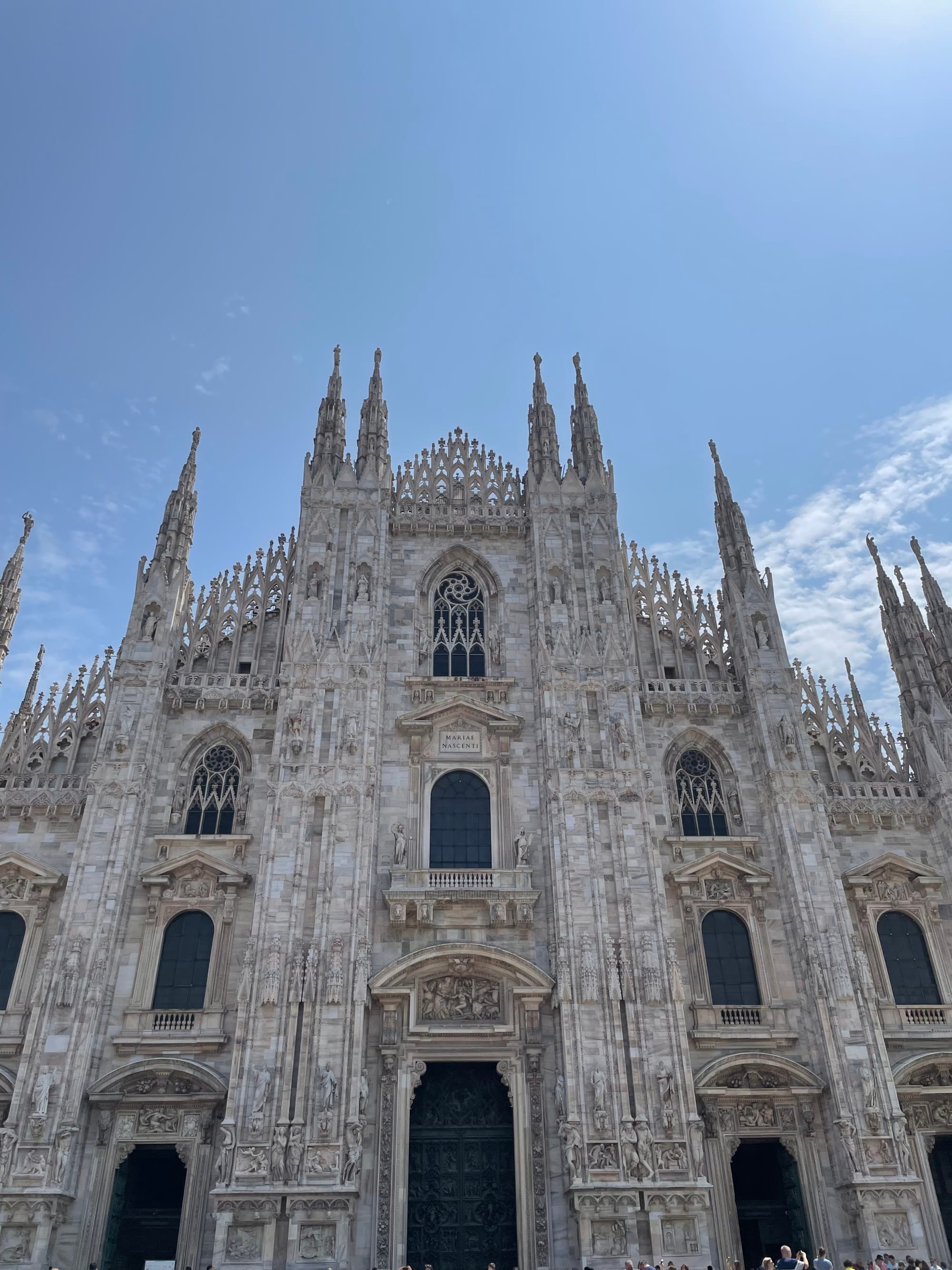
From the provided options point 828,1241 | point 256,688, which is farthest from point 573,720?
point 828,1241

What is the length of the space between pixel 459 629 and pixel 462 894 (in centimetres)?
801

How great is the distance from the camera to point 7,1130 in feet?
59.2

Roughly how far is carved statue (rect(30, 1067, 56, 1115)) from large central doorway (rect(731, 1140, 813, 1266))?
564 inches

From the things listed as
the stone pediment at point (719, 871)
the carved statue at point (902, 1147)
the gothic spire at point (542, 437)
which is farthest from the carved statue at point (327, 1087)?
the gothic spire at point (542, 437)

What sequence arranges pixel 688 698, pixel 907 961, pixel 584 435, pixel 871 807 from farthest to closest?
pixel 584 435
pixel 688 698
pixel 871 807
pixel 907 961

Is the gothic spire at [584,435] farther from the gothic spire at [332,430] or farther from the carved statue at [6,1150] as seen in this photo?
the carved statue at [6,1150]

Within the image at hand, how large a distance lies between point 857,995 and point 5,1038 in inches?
729

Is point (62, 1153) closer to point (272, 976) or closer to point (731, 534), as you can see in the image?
point (272, 976)


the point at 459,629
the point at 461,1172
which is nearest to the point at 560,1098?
the point at 461,1172

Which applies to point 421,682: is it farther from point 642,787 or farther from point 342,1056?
point 342,1056

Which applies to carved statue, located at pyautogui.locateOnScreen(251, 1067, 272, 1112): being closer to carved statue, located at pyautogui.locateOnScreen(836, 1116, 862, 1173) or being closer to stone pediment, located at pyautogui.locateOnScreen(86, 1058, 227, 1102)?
stone pediment, located at pyautogui.locateOnScreen(86, 1058, 227, 1102)

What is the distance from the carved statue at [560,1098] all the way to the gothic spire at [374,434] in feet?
55.5

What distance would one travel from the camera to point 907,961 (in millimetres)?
22266

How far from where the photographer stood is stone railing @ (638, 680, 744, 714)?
25.0 meters
